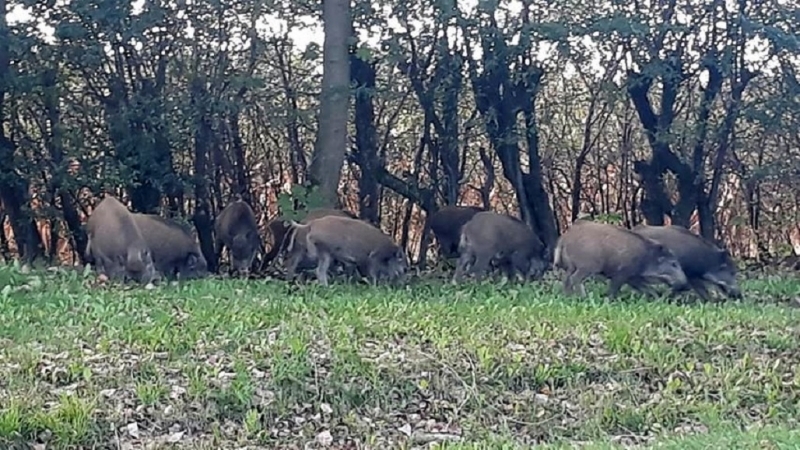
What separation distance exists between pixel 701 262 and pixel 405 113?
8.23 meters

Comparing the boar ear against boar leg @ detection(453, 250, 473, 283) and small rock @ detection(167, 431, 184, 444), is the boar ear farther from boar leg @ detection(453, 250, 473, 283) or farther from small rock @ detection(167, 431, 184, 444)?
small rock @ detection(167, 431, 184, 444)

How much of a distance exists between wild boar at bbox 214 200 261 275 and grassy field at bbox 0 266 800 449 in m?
6.00

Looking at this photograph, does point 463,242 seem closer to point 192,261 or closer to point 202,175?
point 192,261

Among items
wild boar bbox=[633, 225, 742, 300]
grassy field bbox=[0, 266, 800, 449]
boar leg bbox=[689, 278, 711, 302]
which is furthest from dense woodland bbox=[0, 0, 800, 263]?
grassy field bbox=[0, 266, 800, 449]

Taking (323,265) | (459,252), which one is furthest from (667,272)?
(323,265)

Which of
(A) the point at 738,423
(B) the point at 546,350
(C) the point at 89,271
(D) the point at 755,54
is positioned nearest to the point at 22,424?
(B) the point at 546,350

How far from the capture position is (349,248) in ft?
52.3

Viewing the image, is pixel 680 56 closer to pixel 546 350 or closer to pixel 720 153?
pixel 720 153

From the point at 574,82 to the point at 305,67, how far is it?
491 centimetres

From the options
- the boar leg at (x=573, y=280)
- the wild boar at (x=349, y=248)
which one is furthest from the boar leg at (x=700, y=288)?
the wild boar at (x=349, y=248)

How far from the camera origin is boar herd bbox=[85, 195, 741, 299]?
14.8 metres

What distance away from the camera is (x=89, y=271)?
15.9 m

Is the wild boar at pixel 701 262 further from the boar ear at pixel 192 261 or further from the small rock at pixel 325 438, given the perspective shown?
the small rock at pixel 325 438

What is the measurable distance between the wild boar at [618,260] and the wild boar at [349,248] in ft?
8.20
